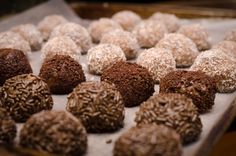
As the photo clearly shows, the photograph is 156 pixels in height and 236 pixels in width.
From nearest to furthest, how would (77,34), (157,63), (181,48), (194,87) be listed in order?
(194,87), (157,63), (181,48), (77,34)

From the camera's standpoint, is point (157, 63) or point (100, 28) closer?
point (157, 63)

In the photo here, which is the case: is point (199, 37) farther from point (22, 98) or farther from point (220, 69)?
point (22, 98)

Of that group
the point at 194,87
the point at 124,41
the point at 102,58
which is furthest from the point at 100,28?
the point at 194,87

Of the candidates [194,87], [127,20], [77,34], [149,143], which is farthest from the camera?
[127,20]

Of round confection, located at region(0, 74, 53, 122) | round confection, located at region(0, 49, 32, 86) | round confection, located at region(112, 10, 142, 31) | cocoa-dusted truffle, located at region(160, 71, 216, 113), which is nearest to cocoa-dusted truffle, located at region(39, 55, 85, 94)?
round confection, located at region(0, 49, 32, 86)

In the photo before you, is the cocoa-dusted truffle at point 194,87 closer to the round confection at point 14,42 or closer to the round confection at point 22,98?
the round confection at point 22,98
